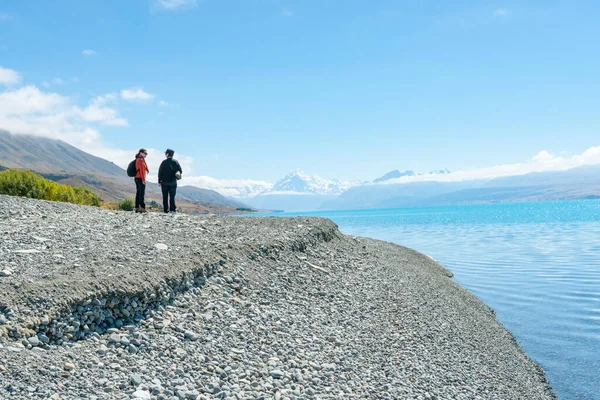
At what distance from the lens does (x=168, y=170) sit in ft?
88.5

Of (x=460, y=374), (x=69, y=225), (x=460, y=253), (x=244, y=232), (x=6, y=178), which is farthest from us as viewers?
(x=460, y=253)

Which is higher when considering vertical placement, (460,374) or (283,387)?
(283,387)

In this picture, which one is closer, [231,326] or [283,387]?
[283,387]

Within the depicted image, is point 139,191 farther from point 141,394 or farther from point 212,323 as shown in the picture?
point 141,394

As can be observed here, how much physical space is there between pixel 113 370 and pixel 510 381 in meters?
12.6

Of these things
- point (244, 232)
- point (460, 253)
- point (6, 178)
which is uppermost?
point (6, 178)

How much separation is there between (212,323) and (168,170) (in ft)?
52.2

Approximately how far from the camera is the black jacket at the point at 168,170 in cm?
2695

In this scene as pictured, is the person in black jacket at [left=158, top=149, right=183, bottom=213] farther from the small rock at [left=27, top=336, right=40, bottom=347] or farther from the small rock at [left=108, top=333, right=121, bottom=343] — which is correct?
the small rock at [left=27, top=336, right=40, bottom=347]

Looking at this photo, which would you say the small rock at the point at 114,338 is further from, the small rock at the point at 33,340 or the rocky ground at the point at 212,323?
the small rock at the point at 33,340

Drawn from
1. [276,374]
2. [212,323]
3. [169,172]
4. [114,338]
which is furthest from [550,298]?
[114,338]

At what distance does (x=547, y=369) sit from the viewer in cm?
1733

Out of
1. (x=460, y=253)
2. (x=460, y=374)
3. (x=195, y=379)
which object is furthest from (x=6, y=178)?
(x=460, y=253)

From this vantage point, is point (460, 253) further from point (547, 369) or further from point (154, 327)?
point (154, 327)
